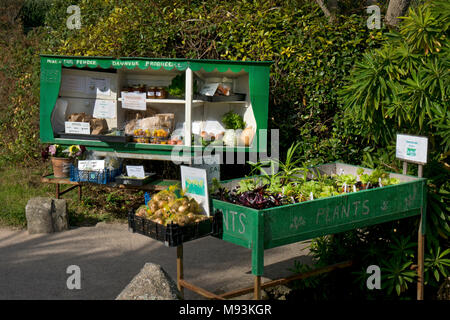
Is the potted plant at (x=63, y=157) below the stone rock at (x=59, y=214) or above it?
above

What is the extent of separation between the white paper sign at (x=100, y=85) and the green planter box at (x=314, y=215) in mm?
3891

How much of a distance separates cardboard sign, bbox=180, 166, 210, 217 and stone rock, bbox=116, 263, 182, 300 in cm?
58

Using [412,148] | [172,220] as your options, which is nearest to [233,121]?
[412,148]

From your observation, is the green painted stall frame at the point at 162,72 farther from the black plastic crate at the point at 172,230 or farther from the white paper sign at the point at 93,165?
the black plastic crate at the point at 172,230

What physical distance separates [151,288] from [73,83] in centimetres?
419

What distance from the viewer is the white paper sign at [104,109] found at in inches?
283

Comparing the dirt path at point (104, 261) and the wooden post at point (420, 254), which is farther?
the dirt path at point (104, 261)

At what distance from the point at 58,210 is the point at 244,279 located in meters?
2.59

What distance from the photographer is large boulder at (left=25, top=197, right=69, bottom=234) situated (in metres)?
6.23

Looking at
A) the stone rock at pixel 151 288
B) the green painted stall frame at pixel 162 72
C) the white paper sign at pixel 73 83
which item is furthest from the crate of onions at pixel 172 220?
the white paper sign at pixel 73 83

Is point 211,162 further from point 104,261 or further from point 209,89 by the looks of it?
point 104,261

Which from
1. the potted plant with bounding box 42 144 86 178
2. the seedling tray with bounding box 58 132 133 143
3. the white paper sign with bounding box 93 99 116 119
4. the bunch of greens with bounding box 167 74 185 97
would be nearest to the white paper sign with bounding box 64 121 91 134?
the seedling tray with bounding box 58 132 133 143

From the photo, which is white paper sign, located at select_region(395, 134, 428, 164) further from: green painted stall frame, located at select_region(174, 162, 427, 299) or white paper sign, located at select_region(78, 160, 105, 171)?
white paper sign, located at select_region(78, 160, 105, 171)

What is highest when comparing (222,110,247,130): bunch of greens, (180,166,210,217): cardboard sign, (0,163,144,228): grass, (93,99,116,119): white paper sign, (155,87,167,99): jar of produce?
(155,87,167,99): jar of produce
